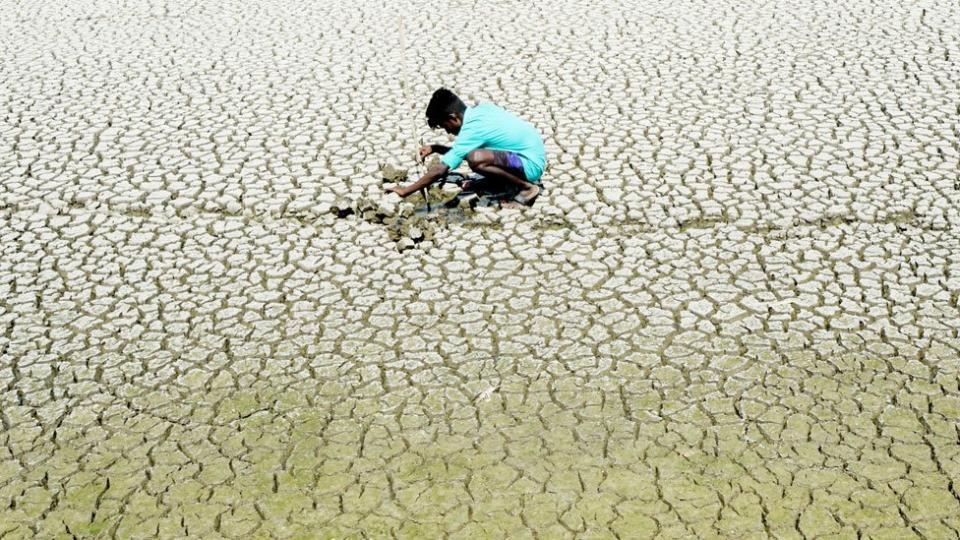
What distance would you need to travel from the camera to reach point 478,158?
20.7 feet

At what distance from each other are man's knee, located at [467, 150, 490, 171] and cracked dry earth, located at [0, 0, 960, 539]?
299mm

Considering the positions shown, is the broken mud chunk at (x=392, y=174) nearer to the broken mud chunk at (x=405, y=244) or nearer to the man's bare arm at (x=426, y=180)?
the man's bare arm at (x=426, y=180)

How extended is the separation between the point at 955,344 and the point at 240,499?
341 centimetres

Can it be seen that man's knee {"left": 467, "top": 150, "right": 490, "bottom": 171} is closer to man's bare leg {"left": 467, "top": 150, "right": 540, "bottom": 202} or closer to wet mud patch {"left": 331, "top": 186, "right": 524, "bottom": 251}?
man's bare leg {"left": 467, "top": 150, "right": 540, "bottom": 202}

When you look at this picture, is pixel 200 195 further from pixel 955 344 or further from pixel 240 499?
pixel 955 344

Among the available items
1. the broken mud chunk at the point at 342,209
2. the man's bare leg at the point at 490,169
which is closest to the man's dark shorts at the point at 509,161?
the man's bare leg at the point at 490,169

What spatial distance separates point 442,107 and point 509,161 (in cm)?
54

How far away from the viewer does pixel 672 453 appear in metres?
4.30

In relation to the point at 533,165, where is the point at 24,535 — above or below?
below

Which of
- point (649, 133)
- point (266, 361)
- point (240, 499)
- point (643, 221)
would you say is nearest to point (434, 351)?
point (266, 361)

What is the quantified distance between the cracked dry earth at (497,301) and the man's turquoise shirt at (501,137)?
9.9 inches

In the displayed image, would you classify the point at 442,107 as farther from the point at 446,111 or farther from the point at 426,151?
the point at 426,151

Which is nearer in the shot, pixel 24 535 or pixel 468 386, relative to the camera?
pixel 24 535

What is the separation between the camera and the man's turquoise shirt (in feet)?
20.5
